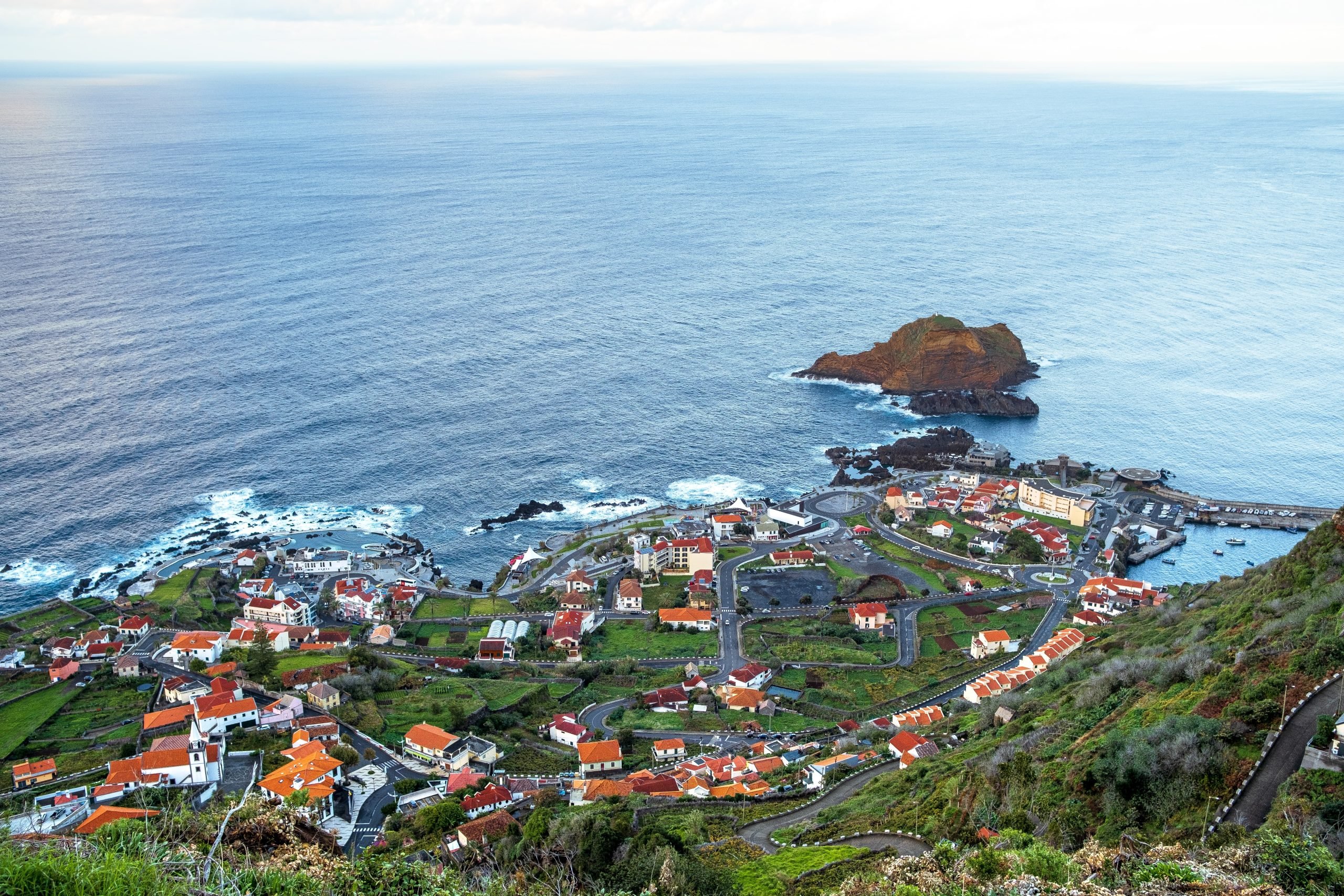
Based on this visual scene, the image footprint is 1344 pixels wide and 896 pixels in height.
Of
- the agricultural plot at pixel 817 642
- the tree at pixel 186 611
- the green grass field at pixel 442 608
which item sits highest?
the tree at pixel 186 611

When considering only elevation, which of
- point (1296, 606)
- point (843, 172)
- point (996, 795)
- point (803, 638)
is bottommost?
point (803, 638)

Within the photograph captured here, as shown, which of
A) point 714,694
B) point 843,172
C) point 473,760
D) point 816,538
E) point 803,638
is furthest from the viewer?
point 843,172

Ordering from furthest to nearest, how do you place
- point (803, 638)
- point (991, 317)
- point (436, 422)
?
1. point (991, 317)
2. point (436, 422)
3. point (803, 638)

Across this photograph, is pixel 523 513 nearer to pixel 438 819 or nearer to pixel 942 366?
pixel 438 819

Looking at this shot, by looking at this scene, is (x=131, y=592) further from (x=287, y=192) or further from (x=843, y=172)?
(x=843, y=172)

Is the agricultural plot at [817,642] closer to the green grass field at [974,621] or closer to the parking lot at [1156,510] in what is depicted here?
the green grass field at [974,621]

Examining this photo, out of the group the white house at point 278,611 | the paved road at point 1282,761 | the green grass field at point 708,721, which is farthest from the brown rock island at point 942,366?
the paved road at point 1282,761

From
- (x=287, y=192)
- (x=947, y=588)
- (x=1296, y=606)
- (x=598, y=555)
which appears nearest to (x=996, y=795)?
(x=1296, y=606)
